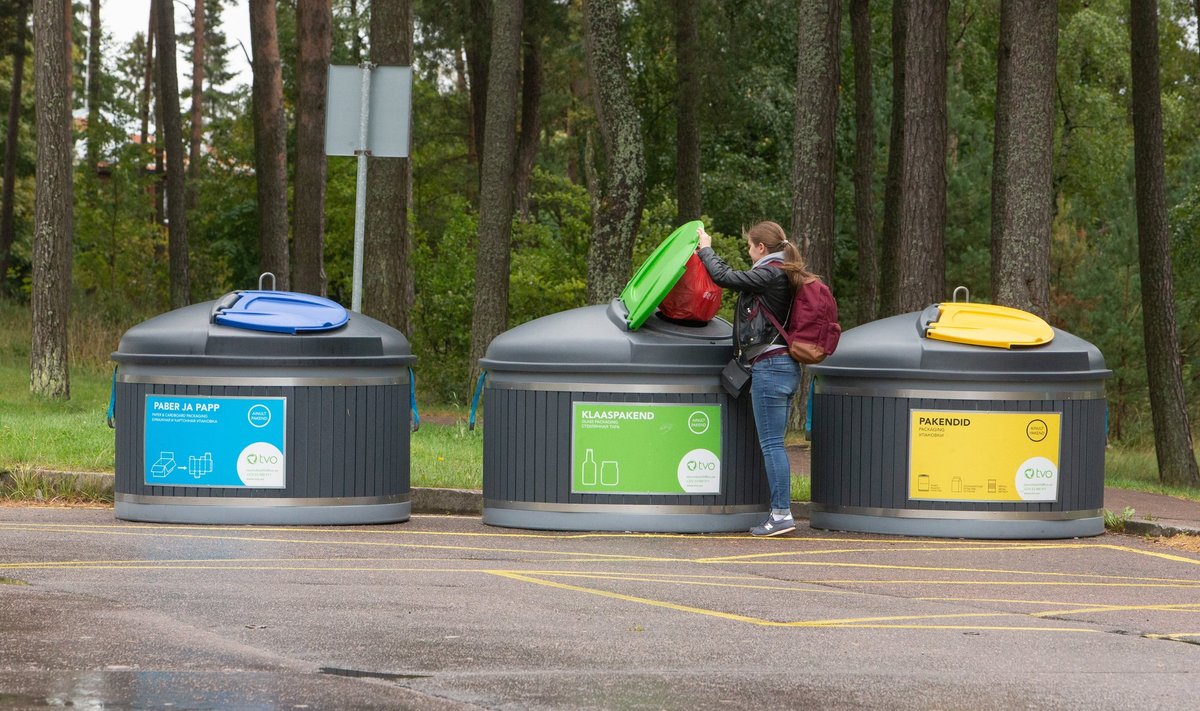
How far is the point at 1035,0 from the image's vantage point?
13609 millimetres

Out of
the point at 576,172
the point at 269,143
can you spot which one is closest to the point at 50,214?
the point at 269,143

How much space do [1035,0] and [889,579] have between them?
24.2 feet

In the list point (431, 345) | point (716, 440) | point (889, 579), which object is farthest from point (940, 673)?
point (431, 345)

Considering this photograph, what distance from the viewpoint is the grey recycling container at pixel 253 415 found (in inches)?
367

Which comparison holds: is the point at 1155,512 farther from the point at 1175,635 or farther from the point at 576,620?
the point at 576,620

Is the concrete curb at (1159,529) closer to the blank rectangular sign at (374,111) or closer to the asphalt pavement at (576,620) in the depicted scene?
the asphalt pavement at (576,620)

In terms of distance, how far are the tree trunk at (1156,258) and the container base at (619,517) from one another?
10.7 metres

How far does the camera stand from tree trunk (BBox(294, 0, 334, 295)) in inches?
953

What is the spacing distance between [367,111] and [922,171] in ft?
24.2

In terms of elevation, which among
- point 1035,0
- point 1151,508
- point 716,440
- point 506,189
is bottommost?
point 1151,508

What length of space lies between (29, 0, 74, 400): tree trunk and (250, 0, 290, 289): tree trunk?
8.82 m

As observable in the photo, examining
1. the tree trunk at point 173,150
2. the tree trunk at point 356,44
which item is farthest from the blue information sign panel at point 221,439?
the tree trunk at point 356,44

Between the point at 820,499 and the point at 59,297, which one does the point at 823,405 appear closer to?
the point at 820,499

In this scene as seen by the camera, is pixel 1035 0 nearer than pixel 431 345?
Yes
